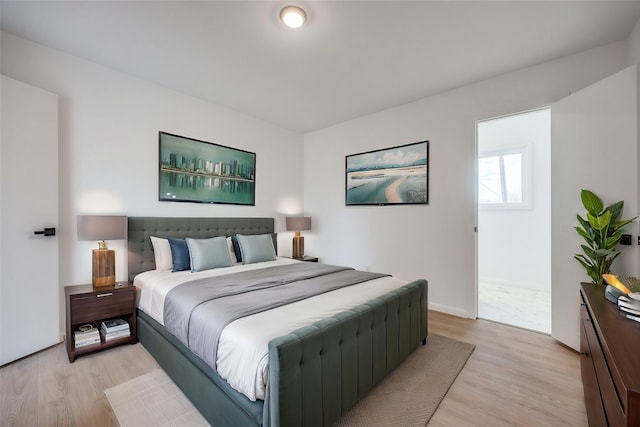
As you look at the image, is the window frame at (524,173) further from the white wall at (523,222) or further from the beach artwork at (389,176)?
the beach artwork at (389,176)

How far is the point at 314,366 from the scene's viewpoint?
1435 mm

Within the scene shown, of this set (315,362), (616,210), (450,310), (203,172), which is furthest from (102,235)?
(616,210)

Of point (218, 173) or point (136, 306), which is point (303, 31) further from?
point (136, 306)

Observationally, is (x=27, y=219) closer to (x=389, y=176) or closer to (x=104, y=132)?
(x=104, y=132)

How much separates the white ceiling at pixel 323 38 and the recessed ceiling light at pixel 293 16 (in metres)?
0.07

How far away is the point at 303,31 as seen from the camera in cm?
233

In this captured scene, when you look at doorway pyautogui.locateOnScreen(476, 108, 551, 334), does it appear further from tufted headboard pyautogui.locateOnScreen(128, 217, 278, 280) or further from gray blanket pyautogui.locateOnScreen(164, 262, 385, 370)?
tufted headboard pyautogui.locateOnScreen(128, 217, 278, 280)

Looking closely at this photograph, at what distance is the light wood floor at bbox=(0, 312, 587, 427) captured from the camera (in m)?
1.70

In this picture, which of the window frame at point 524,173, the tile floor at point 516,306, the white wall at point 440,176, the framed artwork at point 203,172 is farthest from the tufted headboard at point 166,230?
the window frame at point 524,173

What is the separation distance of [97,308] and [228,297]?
144 cm

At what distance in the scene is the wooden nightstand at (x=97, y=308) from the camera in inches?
92.4

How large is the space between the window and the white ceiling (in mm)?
2354

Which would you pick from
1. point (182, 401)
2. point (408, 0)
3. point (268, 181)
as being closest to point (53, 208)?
point (182, 401)

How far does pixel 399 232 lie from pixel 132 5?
12.3ft
